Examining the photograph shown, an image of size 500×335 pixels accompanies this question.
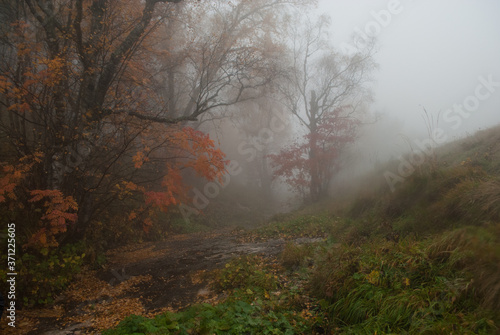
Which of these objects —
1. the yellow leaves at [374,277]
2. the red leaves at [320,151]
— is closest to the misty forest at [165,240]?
the yellow leaves at [374,277]

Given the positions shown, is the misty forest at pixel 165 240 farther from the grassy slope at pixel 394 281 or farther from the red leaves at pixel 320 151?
the red leaves at pixel 320 151

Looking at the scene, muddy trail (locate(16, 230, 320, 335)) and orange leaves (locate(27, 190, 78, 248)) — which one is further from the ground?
orange leaves (locate(27, 190, 78, 248))

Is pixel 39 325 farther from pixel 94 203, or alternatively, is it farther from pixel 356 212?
pixel 356 212

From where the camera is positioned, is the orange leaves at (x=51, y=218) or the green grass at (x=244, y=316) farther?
the orange leaves at (x=51, y=218)

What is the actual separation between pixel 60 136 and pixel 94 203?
2195 millimetres

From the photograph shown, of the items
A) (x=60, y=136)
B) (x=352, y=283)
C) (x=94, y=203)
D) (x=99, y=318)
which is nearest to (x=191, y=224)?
(x=94, y=203)

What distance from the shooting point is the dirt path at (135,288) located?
14.2 feet

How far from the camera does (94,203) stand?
25.4 feet

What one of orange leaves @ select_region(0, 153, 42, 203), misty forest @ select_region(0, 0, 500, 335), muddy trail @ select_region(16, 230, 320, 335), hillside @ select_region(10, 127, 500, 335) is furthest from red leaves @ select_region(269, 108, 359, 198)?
orange leaves @ select_region(0, 153, 42, 203)

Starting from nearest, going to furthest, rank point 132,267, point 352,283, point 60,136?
point 352,283 < point 60,136 < point 132,267

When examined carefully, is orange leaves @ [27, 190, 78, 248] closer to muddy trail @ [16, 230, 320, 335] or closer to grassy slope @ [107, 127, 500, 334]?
muddy trail @ [16, 230, 320, 335]

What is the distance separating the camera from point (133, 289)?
5.53m

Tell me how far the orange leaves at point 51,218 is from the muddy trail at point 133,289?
3.35 ft

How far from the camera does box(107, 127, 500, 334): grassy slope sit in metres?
2.96
